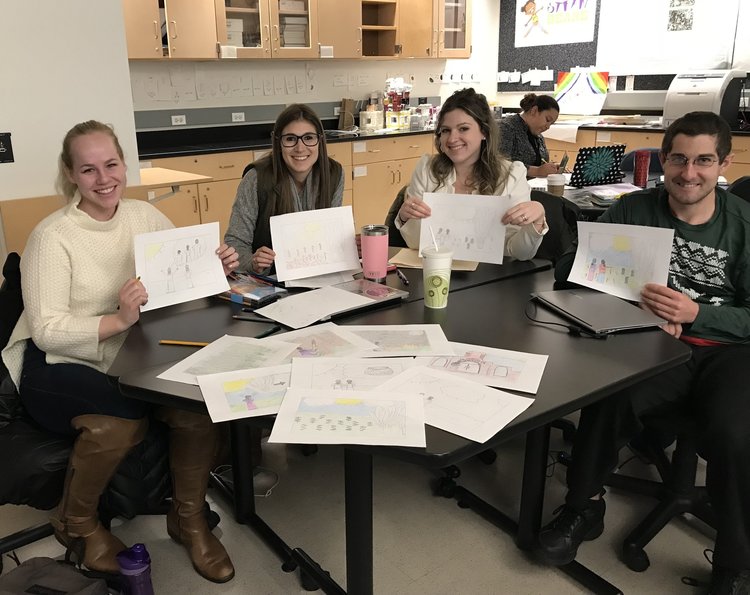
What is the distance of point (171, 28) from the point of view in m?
4.19

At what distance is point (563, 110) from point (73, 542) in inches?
223

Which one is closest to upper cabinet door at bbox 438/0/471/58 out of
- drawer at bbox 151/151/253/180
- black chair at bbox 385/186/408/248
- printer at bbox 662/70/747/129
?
printer at bbox 662/70/747/129

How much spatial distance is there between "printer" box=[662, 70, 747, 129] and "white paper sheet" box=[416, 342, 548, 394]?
4193 mm

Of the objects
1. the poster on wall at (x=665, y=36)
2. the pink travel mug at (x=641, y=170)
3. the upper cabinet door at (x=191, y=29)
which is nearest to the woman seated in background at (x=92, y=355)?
the pink travel mug at (x=641, y=170)

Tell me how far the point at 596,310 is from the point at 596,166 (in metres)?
1.80

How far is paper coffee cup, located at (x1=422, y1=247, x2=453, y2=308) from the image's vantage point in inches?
64.8

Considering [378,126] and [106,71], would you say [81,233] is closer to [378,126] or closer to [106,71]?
[106,71]

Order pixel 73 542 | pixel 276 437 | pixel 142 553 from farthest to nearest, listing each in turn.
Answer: pixel 73 542 < pixel 142 553 < pixel 276 437

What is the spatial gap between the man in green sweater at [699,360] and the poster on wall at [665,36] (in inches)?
161

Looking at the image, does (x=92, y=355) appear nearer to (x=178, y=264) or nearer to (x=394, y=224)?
(x=178, y=264)

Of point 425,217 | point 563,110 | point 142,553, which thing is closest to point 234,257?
point 425,217

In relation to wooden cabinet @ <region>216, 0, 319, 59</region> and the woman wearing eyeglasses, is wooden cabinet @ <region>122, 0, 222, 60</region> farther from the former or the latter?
the woman wearing eyeglasses

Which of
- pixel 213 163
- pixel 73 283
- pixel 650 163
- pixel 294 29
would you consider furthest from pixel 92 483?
pixel 294 29

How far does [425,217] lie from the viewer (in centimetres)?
201
